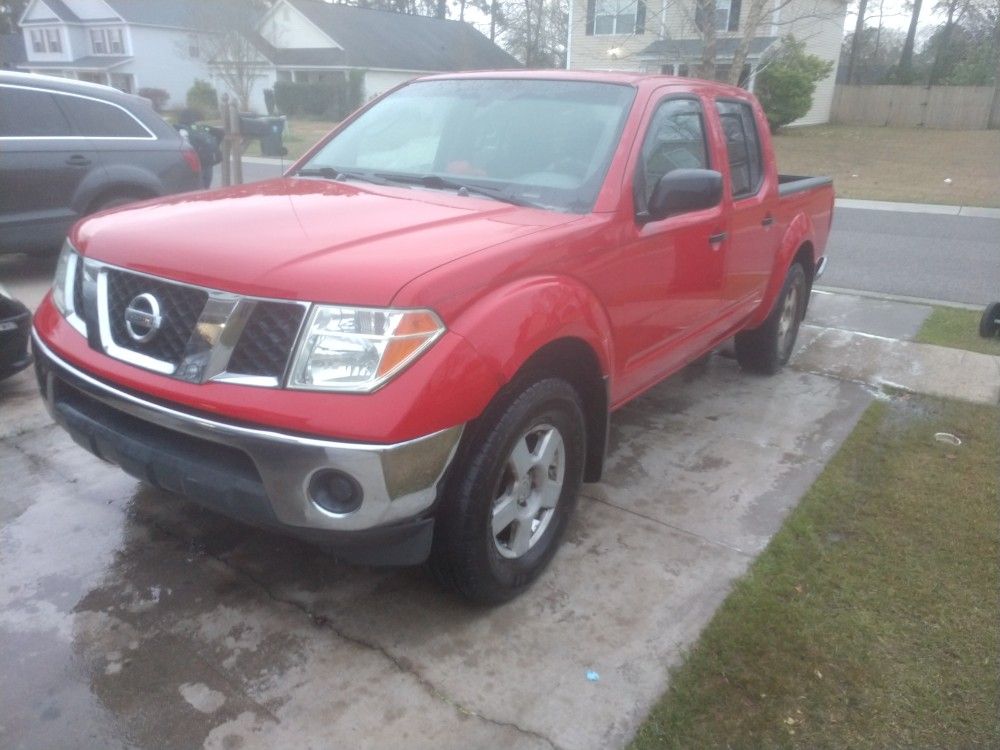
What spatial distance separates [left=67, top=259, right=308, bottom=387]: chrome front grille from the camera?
2.42 metres

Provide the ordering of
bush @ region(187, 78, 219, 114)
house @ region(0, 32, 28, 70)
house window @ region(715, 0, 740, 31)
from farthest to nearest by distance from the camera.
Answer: house @ region(0, 32, 28, 70) → bush @ region(187, 78, 219, 114) → house window @ region(715, 0, 740, 31)

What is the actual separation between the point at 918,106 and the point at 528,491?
3577 centimetres

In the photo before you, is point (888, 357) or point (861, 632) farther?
point (888, 357)

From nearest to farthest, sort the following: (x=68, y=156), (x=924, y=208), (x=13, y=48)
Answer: (x=68, y=156) < (x=924, y=208) < (x=13, y=48)

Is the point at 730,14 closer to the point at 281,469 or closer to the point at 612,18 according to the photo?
the point at 612,18

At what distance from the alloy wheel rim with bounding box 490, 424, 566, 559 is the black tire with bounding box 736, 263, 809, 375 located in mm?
2846

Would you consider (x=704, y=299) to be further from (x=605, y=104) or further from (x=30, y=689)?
(x=30, y=689)

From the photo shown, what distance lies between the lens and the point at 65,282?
3082 millimetres

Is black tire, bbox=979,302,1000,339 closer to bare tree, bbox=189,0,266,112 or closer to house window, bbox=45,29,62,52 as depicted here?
bare tree, bbox=189,0,266,112

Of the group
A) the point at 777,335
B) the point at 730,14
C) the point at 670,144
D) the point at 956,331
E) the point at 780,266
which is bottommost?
the point at 956,331

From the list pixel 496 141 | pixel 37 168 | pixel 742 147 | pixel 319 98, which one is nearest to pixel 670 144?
pixel 496 141

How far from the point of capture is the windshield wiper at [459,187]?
3.40 m

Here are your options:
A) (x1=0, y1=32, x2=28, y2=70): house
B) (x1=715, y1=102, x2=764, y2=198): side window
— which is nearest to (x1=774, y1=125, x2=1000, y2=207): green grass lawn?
(x1=715, y1=102, x2=764, y2=198): side window

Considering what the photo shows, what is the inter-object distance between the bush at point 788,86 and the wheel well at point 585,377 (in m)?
25.9
